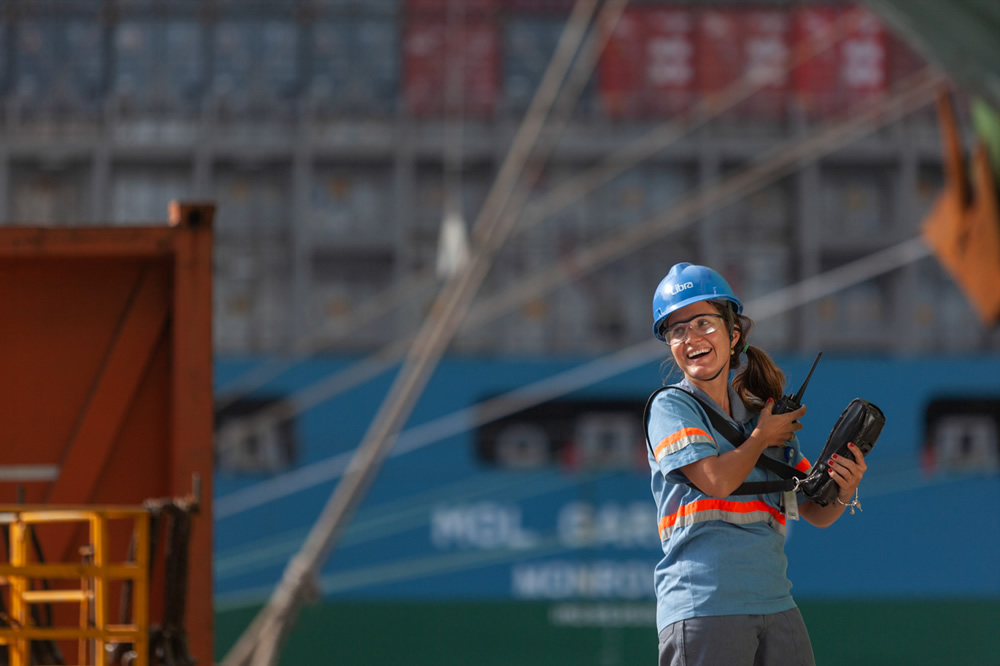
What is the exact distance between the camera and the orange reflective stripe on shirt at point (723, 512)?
92.0 inches

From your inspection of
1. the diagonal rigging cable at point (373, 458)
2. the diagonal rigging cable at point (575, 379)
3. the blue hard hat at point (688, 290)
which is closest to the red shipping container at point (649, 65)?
the diagonal rigging cable at point (575, 379)

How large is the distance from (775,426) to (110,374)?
3409 millimetres

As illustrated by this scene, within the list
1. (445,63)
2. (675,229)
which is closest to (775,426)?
(675,229)

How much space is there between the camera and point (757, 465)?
94.3 inches

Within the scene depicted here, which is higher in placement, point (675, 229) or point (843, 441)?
point (675, 229)

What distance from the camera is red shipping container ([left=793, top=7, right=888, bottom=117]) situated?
59.0ft

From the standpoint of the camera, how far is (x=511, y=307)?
1700 centimetres

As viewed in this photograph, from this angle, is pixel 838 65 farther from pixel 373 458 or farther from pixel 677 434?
pixel 677 434

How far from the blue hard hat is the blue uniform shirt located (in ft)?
0.58

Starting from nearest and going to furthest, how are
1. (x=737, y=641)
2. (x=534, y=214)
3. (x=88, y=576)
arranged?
(x=737, y=641), (x=88, y=576), (x=534, y=214)

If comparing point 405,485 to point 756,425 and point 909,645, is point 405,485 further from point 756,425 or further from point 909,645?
point 756,425

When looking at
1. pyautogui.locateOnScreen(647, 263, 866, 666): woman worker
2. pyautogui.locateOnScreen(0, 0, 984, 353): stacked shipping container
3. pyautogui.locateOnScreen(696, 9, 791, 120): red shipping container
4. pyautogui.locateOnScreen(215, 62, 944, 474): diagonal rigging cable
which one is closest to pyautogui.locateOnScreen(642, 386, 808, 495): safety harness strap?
pyautogui.locateOnScreen(647, 263, 866, 666): woman worker

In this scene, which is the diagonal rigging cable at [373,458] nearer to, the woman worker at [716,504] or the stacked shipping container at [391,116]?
the woman worker at [716,504]

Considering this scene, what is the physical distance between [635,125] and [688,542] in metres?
15.9
